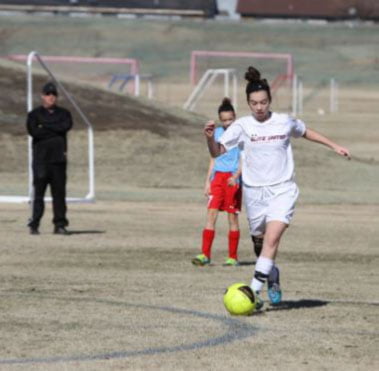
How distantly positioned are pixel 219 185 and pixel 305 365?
7.21 metres

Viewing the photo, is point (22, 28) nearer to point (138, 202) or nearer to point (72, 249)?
point (138, 202)

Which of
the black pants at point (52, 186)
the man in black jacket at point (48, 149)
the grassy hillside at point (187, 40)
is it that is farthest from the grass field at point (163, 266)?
the grassy hillside at point (187, 40)

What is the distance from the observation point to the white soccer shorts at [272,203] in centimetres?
1187

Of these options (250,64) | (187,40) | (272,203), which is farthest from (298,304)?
(187,40)

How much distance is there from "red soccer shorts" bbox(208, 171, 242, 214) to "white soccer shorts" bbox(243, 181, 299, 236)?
4253 millimetres

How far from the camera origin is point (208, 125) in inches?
465

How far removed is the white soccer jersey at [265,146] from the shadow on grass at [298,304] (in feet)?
3.38

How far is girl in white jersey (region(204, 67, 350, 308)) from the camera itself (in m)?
11.8

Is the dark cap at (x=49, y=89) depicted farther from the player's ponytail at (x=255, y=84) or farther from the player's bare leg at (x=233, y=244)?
the player's ponytail at (x=255, y=84)

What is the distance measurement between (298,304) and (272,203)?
39.8 inches

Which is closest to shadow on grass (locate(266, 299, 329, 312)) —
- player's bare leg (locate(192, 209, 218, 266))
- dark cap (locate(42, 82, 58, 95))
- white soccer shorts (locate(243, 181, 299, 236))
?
white soccer shorts (locate(243, 181, 299, 236))

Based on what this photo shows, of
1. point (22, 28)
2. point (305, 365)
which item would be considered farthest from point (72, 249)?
point (22, 28)

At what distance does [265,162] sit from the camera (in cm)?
1198

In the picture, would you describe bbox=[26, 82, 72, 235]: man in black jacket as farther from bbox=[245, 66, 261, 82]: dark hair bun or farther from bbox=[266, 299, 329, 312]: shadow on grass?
bbox=[245, 66, 261, 82]: dark hair bun
